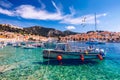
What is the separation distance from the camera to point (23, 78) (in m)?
21.9

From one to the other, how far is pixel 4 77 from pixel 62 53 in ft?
47.2

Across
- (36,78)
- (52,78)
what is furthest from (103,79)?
(36,78)

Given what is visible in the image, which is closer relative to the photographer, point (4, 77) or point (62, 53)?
point (4, 77)

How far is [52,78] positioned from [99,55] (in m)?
18.2

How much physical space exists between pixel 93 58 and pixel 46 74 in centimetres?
1544

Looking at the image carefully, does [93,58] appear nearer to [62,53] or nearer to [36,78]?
[62,53]

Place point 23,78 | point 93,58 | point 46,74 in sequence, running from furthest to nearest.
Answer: point 93,58 < point 46,74 < point 23,78

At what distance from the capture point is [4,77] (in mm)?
22281

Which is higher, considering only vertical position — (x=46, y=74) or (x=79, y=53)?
(x=79, y=53)

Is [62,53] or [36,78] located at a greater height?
[62,53]

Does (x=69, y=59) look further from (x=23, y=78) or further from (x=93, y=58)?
(x=23, y=78)

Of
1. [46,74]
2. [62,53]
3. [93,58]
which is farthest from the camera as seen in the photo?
[93,58]

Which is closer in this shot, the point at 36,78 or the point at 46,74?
the point at 36,78

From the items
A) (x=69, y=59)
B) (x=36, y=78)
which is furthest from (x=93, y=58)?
(x=36, y=78)
